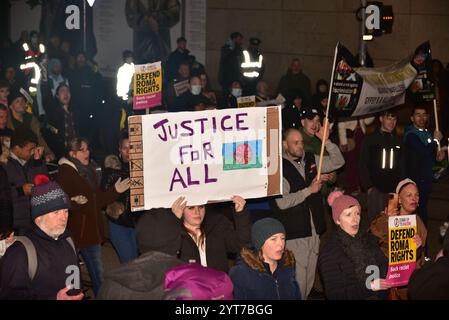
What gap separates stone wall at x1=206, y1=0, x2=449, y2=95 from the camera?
21406mm

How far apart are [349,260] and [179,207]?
1.44 meters

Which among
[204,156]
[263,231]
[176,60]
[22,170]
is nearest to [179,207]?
[204,156]

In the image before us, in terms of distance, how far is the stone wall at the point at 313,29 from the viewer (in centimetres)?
2141

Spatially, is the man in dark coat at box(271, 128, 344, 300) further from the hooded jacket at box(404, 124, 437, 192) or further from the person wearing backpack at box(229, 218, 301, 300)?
the hooded jacket at box(404, 124, 437, 192)

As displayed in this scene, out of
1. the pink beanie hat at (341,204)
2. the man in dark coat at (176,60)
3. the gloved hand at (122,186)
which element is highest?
the man in dark coat at (176,60)

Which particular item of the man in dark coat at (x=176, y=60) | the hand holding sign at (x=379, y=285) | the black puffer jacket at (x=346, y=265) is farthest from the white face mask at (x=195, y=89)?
the hand holding sign at (x=379, y=285)

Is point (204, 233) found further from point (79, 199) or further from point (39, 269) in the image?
point (79, 199)

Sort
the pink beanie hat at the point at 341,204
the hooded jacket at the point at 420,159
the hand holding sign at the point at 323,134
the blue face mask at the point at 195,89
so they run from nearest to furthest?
the pink beanie hat at the point at 341,204
the hand holding sign at the point at 323,134
the hooded jacket at the point at 420,159
the blue face mask at the point at 195,89

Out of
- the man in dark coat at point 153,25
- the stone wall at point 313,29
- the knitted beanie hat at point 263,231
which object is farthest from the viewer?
the man in dark coat at point 153,25

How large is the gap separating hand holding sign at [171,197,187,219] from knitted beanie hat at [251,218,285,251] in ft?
2.66

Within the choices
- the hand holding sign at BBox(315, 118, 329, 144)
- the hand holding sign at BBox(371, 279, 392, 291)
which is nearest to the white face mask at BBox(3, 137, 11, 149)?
the hand holding sign at BBox(315, 118, 329, 144)

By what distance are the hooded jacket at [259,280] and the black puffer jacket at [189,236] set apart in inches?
23.1

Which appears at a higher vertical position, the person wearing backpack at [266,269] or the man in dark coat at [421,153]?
the man in dark coat at [421,153]

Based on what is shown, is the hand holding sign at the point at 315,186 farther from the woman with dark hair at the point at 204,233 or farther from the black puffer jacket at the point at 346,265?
the black puffer jacket at the point at 346,265
